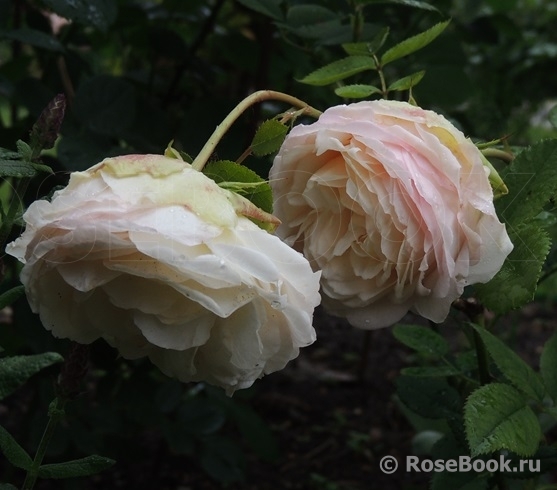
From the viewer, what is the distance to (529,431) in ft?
2.06

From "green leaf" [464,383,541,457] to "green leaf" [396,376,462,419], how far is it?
8.9 inches

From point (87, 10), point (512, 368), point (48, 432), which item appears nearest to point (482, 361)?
point (512, 368)

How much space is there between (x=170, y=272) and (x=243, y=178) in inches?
4.5

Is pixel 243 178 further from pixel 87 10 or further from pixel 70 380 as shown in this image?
pixel 87 10

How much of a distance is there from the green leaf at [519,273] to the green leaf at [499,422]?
0.08 meters

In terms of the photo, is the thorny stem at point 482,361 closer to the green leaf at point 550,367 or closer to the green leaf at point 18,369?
the green leaf at point 550,367

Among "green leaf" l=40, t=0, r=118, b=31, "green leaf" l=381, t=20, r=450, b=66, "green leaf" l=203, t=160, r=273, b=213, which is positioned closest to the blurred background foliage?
"green leaf" l=40, t=0, r=118, b=31

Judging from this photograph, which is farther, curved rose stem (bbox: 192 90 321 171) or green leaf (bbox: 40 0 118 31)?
green leaf (bbox: 40 0 118 31)

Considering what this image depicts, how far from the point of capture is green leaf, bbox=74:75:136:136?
1.00 m

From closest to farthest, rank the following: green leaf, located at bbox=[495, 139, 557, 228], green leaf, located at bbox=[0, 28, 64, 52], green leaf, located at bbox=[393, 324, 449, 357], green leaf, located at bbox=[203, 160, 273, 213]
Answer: green leaf, located at bbox=[203, 160, 273, 213], green leaf, located at bbox=[495, 139, 557, 228], green leaf, located at bbox=[393, 324, 449, 357], green leaf, located at bbox=[0, 28, 64, 52]

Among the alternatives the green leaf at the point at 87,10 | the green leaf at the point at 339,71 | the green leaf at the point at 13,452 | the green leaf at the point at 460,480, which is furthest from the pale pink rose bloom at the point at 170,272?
the green leaf at the point at 87,10

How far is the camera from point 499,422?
61 cm

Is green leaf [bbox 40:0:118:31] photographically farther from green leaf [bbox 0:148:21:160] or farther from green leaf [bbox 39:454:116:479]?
green leaf [bbox 39:454:116:479]

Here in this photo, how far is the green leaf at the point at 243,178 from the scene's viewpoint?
0.49 m
